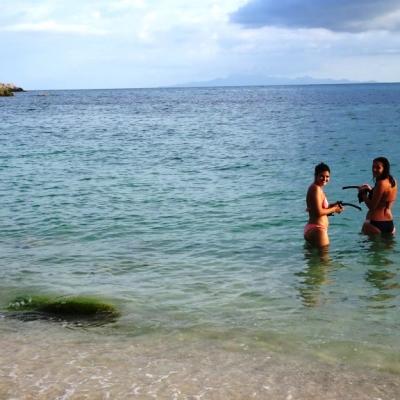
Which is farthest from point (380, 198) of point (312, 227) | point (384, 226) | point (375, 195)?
point (312, 227)

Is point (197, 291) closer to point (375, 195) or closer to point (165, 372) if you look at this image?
point (165, 372)

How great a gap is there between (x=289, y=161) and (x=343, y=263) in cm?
1863

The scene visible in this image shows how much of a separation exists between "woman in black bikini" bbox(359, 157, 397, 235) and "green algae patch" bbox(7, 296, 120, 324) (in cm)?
600

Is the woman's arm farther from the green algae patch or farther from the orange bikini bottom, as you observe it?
A: the green algae patch

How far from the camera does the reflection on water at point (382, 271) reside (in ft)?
30.6

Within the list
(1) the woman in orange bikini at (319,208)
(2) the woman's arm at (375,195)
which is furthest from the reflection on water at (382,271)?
(1) the woman in orange bikini at (319,208)

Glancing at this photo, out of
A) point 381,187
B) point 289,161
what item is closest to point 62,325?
point 381,187

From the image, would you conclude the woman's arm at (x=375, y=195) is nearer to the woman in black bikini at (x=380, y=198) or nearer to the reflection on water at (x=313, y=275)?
the woman in black bikini at (x=380, y=198)

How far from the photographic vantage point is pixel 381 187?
1159cm

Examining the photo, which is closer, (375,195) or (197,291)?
(197,291)

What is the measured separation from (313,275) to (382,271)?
1.36 meters

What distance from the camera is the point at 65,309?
9.03 m

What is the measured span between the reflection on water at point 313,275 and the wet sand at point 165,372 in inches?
90.8

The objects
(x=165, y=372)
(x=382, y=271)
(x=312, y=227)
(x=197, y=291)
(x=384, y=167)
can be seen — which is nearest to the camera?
(x=165, y=372)
